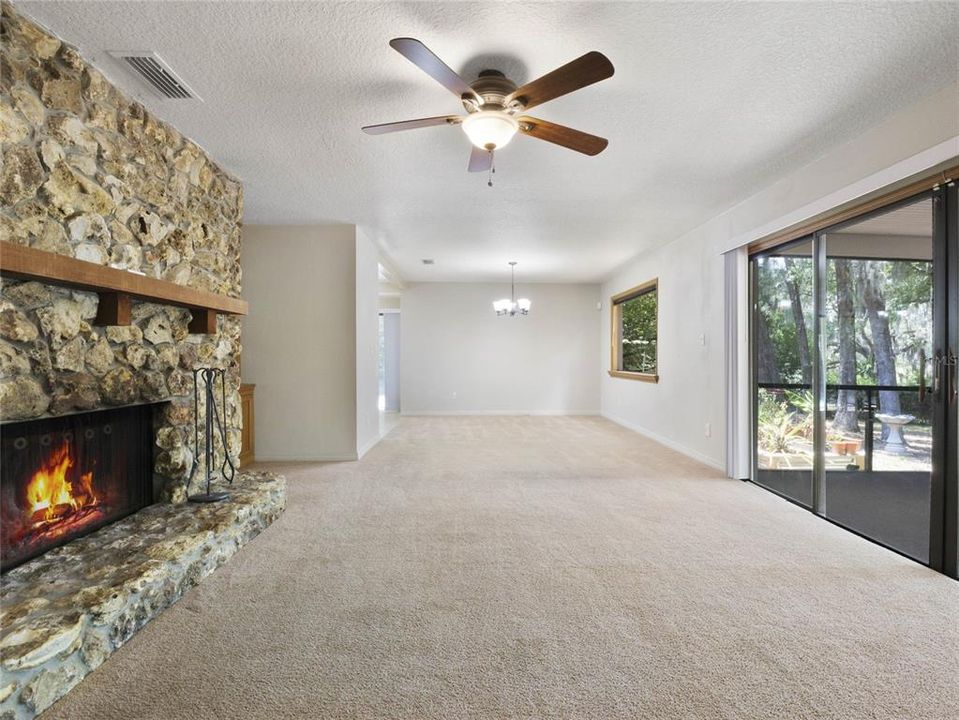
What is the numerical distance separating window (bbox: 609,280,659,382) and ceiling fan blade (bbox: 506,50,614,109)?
4.65 m

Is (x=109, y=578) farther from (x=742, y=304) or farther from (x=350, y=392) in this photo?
(x=742, y=304)

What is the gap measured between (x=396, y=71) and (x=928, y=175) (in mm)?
2817

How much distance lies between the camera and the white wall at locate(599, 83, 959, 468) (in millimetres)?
2561

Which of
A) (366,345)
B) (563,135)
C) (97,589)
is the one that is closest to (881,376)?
(563,135)

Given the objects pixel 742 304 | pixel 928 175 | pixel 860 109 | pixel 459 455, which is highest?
pixel 860 109

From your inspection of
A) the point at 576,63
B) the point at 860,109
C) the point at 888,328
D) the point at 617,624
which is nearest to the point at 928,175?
the point at 860,109

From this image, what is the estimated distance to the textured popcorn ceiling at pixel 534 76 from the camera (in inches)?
74.4

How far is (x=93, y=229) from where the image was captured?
7.40 feet

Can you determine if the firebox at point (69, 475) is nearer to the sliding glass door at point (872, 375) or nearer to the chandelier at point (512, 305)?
the sliding glass door at point (872, 375)

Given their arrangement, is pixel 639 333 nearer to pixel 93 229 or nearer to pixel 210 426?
pixel 210 426

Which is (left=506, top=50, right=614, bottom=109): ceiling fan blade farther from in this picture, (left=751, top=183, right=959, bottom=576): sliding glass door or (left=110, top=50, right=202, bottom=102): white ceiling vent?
(left=751, top=183, right=959, bottom=576): sliding glass door

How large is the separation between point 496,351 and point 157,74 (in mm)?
6814

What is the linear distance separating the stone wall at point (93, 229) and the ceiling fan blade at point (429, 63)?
1.59 metres

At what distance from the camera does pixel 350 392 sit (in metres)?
4.89
